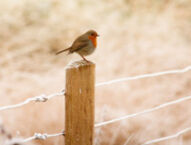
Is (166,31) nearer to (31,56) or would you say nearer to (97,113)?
(31,56)

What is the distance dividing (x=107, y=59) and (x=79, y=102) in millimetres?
1676

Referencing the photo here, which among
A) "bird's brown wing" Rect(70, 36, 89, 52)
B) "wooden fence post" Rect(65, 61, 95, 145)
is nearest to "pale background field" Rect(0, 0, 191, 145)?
"bird's brown wing" Rect(70, 36, 89, 52)

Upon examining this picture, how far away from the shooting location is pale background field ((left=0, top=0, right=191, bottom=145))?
2.24m

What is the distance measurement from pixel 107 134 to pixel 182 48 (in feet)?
3.99

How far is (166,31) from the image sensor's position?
3.37m

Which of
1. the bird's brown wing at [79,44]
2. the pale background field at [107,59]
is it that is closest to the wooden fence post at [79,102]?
the bird's brown wing at [79,44]

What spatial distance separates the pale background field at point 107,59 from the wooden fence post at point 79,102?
593 millimetres

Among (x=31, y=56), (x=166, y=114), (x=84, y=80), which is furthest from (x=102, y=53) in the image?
(x=84, y=80)

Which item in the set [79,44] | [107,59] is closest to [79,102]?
[79,44]

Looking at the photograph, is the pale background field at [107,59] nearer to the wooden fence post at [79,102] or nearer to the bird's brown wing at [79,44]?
the bird's brown wing at [79,44]

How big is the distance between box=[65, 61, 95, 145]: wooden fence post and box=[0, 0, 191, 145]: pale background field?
1.94 feet

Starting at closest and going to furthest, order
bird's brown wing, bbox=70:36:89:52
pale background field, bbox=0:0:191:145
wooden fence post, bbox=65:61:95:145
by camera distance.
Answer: wooden fence post, bbox=65:61:95:145
bird's brown wing, bbox=70:36:89:52
pale background field, bbox=0:0:191:145

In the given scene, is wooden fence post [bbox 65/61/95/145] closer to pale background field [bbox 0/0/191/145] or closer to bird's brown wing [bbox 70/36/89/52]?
bird's brown wing [bbox 70/36/89/52]

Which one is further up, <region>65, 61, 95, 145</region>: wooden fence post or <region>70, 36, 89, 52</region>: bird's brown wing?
<region>70, 36, 89, 52</region>: bird's brown wing
